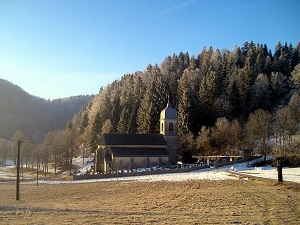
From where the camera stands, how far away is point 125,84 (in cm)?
10481

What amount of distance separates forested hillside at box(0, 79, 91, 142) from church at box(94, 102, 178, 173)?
107243 millimetres

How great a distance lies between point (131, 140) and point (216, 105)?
2922 cm

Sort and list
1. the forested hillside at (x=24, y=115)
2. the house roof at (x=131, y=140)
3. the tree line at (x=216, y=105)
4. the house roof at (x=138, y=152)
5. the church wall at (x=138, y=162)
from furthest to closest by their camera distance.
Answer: the forested hillside at (x=24, y=115) → the tree line at (x=216, y=105) → the house roof at (x=131, y=140) → the house roof at (x=138, y=152) → the church wall at (x=138, y=162)

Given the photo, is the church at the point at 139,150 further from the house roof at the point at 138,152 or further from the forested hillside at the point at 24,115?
the forested hillside at the point at 24,115

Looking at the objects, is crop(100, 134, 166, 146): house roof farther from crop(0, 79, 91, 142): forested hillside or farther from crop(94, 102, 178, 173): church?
crop(0, 79, 91, 142): forested hillside

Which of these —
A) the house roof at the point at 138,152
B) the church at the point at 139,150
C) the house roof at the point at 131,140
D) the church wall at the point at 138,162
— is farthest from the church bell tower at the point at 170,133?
the church wall at the point at 138,162

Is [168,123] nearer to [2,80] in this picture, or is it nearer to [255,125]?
[255,125]

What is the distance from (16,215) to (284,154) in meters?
42.6

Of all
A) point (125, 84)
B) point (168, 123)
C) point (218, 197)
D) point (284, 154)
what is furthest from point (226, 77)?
point (218, 197)

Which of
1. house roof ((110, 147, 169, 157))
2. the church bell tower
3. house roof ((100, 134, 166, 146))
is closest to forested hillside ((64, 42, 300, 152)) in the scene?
the church bell tower

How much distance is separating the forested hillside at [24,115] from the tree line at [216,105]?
219 feet

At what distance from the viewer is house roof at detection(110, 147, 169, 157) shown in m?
56.7

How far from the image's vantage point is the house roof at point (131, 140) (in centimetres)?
5978

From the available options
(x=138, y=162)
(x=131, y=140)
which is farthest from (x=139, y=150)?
(x=131, y=140)
